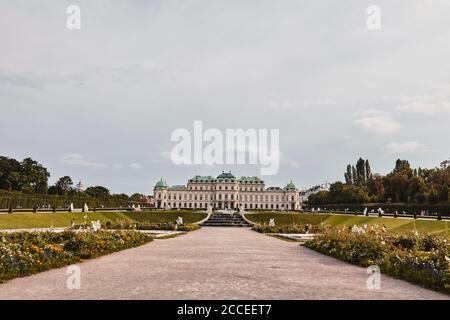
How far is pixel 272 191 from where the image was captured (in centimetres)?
15125

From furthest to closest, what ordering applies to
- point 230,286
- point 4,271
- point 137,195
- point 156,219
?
point 137,195
point 156,219
point 4,271
point 230,286

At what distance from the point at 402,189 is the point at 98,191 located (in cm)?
8207

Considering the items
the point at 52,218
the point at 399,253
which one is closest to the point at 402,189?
the point at 52,218

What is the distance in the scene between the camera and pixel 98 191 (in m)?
118

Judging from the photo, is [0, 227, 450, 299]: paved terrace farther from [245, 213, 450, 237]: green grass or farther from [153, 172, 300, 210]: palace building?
[153, 172, 300, 210]: palace building

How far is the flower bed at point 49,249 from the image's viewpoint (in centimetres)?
1041

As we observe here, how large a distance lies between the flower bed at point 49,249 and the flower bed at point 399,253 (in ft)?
29.1

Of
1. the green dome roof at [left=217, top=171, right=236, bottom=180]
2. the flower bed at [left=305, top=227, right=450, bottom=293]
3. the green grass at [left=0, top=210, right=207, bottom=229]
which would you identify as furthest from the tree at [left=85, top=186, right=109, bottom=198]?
the flower bed at [left=305, top=227, right=450, bottom=293]

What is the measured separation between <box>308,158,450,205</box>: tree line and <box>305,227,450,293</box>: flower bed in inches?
Result: 1796

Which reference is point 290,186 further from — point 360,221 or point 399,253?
point 399,253

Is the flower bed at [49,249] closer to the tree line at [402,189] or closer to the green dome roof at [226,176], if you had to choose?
the tree line at [402,189]

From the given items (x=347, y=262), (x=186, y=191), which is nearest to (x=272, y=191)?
(x=186, y=191)
